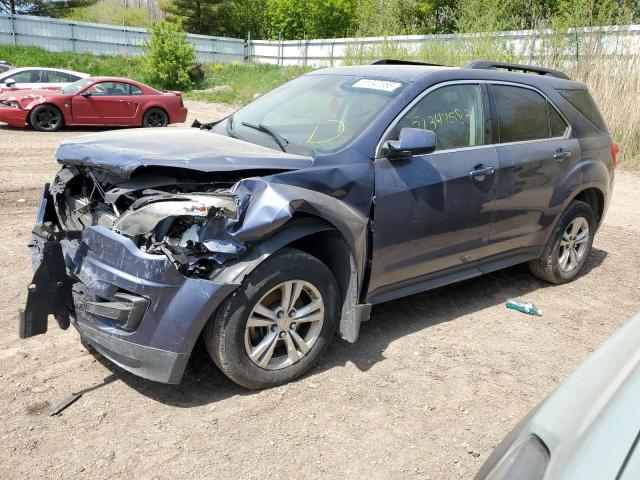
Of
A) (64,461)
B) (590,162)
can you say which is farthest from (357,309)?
(590,162)

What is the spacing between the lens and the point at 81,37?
31.3m

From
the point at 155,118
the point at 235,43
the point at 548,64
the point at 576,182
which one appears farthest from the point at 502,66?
the point at 235,43

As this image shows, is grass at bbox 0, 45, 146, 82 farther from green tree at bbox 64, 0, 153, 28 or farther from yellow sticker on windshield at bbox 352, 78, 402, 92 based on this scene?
yellow sticker on windshield at bbox 352, 78, 402, 92

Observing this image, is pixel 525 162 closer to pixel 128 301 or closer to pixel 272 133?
pixel 272 133

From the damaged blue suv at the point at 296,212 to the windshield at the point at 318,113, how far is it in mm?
16

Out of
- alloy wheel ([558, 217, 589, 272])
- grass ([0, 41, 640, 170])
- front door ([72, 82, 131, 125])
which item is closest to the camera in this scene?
alloy wheel ([558, 217, 589, 272])

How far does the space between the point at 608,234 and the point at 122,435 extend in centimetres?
671

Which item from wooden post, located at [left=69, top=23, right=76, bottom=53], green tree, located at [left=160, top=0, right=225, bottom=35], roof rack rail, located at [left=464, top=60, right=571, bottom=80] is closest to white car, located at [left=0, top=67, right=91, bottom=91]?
roof rack rail, located at [left=464, top=60, right=571, bottom=80]

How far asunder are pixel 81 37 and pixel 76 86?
63.6 feet

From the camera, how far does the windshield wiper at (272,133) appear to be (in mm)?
3910

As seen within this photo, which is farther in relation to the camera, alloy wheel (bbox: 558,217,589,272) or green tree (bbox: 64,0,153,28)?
green tree (bbox: 64,0,153,28)

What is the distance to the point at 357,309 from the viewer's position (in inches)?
141

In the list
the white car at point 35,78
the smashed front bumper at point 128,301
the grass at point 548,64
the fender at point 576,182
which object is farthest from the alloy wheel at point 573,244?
the white car at point 35,78

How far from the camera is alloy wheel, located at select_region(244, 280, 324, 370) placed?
329cm
